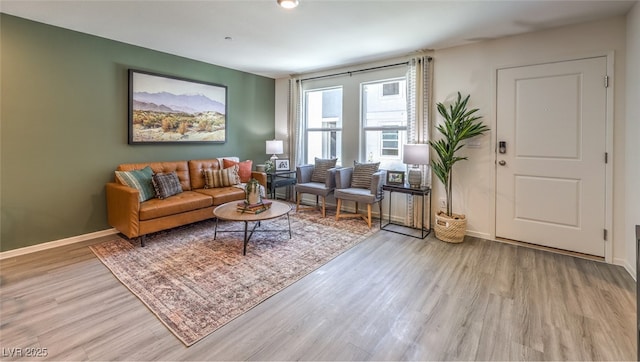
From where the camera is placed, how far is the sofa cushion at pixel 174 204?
10.7 ft

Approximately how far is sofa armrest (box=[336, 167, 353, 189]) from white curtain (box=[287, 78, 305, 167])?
4.35ft

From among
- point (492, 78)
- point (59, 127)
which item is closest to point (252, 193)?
point (59, 127)

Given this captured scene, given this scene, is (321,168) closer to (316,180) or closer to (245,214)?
(316,180)

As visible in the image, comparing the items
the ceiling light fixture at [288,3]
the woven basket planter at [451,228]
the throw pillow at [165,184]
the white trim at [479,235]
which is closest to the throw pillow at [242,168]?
the throw pillow at [165,184]

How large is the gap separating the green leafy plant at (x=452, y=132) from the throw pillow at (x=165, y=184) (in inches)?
132

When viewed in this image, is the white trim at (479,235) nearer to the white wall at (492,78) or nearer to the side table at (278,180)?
the white wall at (492,78)

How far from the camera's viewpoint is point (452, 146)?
353 centimetres

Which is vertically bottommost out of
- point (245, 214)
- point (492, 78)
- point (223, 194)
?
point (245, 214)

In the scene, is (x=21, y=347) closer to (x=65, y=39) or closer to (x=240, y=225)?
(x=240, y=225)

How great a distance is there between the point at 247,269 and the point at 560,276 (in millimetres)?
2835

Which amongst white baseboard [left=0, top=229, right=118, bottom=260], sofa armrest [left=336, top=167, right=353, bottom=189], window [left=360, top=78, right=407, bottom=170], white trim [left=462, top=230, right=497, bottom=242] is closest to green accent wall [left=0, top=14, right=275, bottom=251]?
white baseboard [left=0, top=229, right=118, bottom=260]

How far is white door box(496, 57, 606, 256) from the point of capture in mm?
2967

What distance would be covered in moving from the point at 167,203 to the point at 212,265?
3.76ft

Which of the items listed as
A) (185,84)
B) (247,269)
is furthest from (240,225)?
(185,84)
